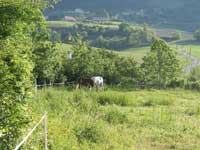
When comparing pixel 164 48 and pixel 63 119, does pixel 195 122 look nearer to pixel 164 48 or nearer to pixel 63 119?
pixel 63 119

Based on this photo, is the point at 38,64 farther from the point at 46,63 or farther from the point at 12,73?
the point at 12,73

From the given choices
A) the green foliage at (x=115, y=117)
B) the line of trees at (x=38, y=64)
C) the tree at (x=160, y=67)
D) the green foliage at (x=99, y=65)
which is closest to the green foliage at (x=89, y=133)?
the line of trees at (x=38, y=64)

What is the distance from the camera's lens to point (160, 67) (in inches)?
2072

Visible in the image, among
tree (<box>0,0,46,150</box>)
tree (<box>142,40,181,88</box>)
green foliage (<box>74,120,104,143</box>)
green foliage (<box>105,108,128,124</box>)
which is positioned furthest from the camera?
tree (<box>142,40,181,88</box>)

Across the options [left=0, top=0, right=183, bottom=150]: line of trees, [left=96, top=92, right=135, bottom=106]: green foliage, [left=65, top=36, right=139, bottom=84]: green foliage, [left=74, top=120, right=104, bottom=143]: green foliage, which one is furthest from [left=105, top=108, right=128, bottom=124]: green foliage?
[left=65, top=36, right=139, bottom=84]: green foliage

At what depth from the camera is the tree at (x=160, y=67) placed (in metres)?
51.6

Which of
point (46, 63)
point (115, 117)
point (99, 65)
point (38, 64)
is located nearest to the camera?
point (115, 117)

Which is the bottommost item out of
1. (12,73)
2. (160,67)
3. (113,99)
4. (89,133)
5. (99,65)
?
(160,67)

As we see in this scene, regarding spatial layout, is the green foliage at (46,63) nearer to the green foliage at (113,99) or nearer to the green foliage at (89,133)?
the green foliage at (113,99)

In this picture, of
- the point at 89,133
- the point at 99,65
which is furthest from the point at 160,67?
the point at 89,133

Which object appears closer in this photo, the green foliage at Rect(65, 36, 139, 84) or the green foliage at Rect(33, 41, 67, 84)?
the green foliage at Rect(33, 41, 67, 84)

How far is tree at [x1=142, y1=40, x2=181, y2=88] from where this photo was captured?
51625 mm

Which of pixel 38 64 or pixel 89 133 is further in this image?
pixel 38 64

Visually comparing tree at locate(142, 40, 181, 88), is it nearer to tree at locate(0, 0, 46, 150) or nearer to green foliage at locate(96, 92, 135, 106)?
green foliage at locate(96, 92, 135, 106)
